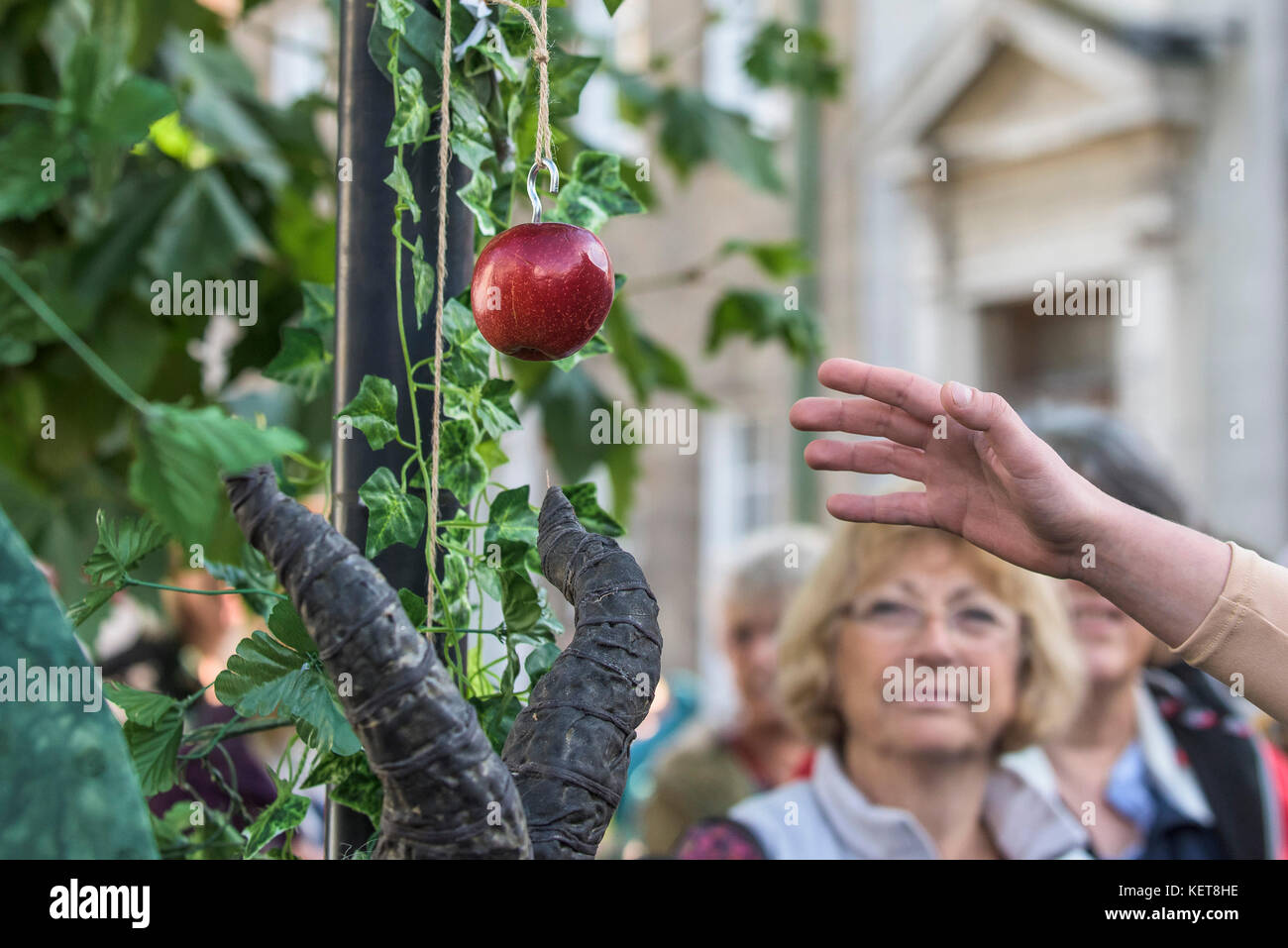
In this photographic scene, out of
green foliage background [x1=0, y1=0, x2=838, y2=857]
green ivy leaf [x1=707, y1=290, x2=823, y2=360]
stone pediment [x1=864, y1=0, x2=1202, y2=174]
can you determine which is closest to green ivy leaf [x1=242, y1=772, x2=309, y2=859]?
green foliage background [x1=0, y1=0, x2=838, y2=857]

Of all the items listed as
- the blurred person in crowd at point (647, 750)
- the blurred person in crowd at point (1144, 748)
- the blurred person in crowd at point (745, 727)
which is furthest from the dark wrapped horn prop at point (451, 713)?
the blurred person in crowd at point (647, 750)

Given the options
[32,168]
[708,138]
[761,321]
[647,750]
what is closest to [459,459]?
[32,168]

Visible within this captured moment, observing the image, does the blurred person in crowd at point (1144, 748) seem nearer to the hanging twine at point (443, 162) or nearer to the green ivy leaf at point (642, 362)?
the green ivy leaf at point (642, 362)

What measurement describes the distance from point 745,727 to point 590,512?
218 cm

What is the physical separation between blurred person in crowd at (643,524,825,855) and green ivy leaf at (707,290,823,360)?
0.75 m

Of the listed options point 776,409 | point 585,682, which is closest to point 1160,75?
point 776,409

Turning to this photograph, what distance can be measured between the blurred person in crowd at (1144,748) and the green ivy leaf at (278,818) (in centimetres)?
153

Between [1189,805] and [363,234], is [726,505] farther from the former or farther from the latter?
[363,234]

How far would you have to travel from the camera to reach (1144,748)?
88.3 inches

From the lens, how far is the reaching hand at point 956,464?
3.11 feet

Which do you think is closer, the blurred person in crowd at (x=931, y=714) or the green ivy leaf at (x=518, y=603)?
the green ivy leaf at (x=518, y=603)

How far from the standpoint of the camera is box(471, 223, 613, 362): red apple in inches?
29.2
